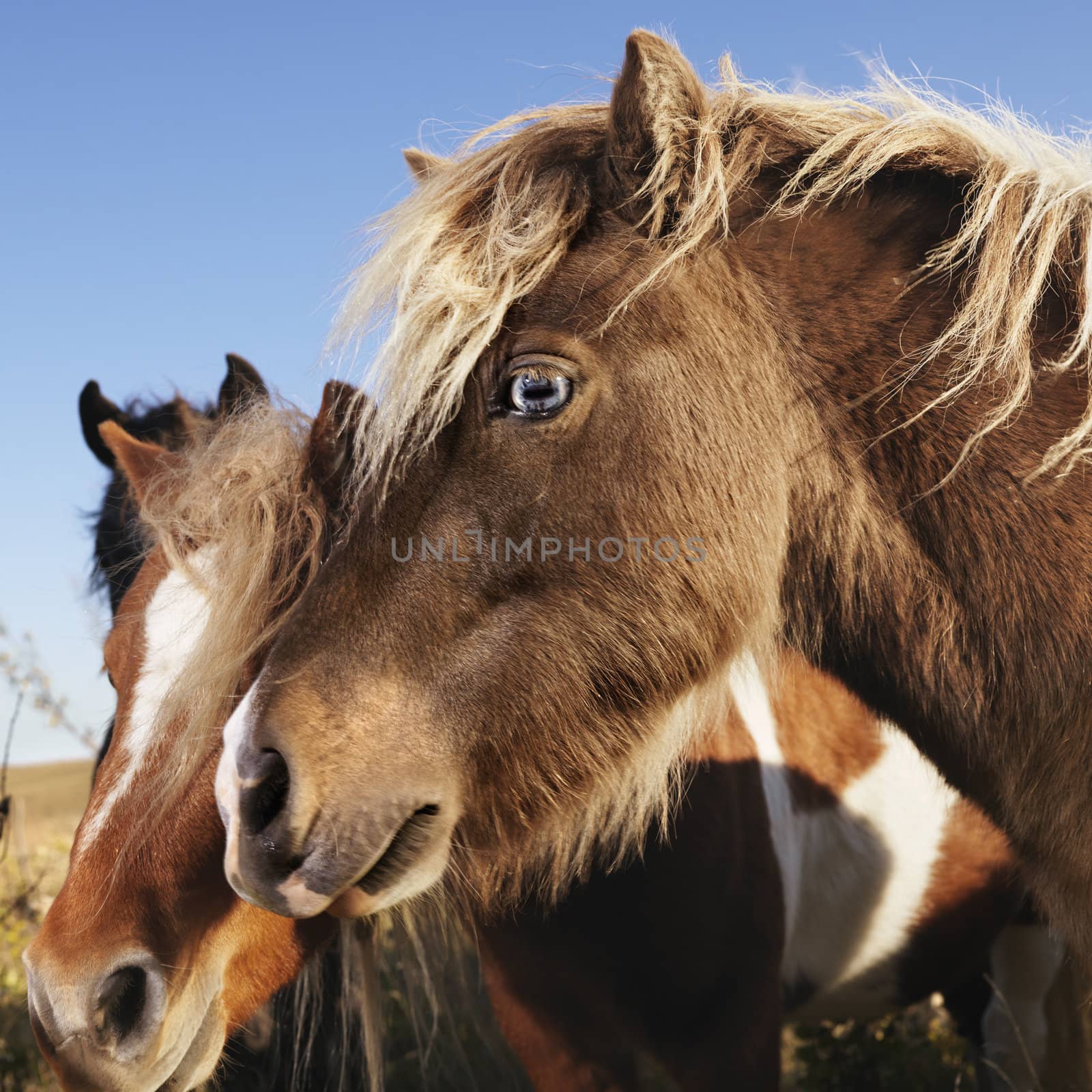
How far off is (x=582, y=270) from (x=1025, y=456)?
0.91 metres

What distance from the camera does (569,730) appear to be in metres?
1.94

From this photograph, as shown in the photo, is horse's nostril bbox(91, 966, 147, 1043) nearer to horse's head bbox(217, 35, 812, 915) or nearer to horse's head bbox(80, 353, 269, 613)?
horse's head bbox(217, 35, 812, 915)

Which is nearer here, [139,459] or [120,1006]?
[120,1006]

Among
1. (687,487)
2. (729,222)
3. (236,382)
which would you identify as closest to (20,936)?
(236,382)

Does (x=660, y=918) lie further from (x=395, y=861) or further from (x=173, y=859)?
(x=173, y=859)

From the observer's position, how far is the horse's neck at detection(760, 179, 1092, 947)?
181 cm

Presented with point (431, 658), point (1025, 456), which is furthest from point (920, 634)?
point (431, 658)

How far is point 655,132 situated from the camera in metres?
1.91

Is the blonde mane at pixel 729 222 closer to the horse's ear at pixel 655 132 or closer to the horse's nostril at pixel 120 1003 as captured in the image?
the horse's ear at pixel 655 132

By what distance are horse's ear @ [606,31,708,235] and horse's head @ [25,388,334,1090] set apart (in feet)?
3.59

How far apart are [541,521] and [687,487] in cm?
29

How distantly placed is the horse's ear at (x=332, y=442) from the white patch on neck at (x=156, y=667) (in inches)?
12.8

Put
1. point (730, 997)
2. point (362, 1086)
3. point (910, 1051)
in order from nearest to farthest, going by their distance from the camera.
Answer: point (730, 997), point (362, 1086), point (910, 1051)

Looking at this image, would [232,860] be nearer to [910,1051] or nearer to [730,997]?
[730,997]
